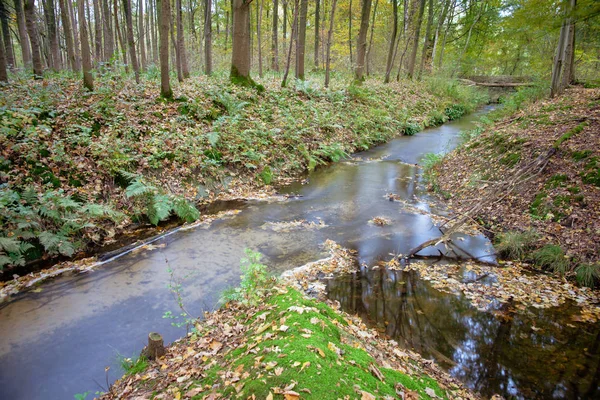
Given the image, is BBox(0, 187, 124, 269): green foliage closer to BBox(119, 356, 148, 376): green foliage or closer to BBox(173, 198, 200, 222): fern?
BBox(173, 198, 200, 222): fern

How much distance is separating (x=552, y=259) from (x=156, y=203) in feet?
29.1

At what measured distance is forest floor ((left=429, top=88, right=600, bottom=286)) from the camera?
269 inches

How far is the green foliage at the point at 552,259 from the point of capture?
259 inches

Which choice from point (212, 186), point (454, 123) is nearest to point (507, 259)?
point (212, 186)

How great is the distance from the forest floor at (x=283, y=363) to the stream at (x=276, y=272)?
54 centimetres

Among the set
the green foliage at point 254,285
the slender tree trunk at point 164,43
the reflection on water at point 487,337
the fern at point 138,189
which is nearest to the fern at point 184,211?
the fern at point 138,189

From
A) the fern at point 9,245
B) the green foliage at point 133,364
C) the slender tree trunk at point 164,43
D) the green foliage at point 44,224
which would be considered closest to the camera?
the green foliage at point 133,364

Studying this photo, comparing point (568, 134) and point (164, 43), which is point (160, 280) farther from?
point (568, 134)

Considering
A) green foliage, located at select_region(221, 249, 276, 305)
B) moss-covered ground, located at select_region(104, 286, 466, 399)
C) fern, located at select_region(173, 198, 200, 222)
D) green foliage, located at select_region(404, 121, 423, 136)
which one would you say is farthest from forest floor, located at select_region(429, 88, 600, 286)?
green foliage, located at select_region(404, 121, 423, 136)

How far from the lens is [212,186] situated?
1044 cm

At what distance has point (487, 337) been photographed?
16.8ft

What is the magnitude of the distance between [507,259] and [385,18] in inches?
1309

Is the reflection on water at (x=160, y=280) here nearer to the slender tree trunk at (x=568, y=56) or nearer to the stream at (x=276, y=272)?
the stream at (x=276, y=272)

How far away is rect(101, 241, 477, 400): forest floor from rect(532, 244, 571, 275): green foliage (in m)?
3.99
